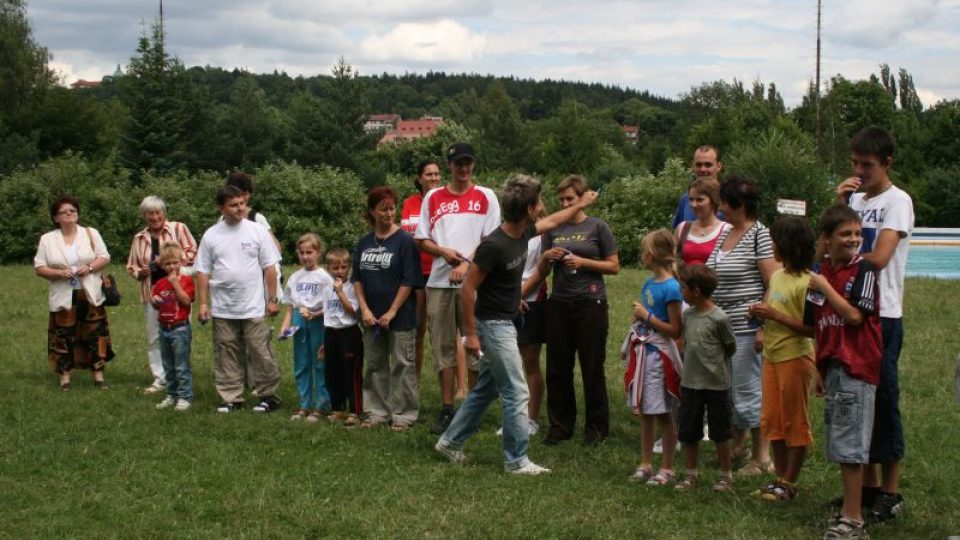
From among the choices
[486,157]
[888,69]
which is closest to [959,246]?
[486,157]

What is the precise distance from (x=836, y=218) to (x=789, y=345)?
34.3 inches

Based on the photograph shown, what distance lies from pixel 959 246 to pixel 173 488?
1199 inches

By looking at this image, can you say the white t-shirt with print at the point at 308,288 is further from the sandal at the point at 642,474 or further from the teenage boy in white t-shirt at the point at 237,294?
the sandal at the point at 642,474

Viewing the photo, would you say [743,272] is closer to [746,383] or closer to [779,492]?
[746,383]

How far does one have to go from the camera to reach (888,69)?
290ft

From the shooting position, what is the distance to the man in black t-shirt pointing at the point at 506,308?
648 centimetres

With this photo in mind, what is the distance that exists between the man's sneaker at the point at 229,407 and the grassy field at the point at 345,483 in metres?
0.09

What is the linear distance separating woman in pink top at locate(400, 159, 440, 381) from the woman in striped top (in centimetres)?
252

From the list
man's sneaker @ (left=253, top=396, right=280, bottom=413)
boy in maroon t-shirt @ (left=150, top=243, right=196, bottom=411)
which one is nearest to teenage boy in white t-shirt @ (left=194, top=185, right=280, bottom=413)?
man's sneaker @ (left=253, top=396, right=280, bottom=413)

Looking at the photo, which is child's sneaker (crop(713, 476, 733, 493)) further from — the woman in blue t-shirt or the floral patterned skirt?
the floral patterned skirt

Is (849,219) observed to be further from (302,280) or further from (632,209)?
(632,209)

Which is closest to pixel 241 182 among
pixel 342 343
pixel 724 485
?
pixel 342 343

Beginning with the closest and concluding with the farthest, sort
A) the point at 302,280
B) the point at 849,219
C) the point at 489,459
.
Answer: the point at 849,219
the point at 489,459
the point at 302,280

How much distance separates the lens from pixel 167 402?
883cm
